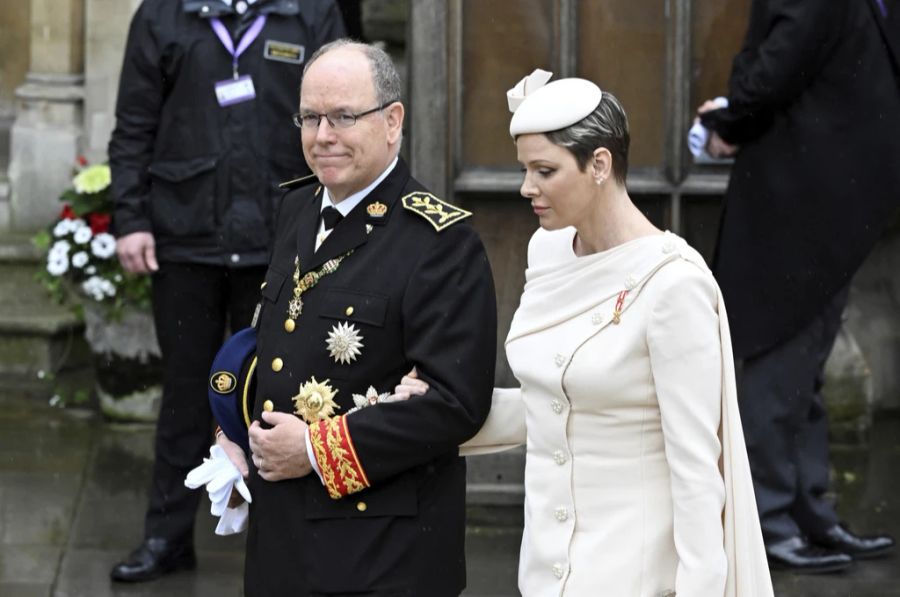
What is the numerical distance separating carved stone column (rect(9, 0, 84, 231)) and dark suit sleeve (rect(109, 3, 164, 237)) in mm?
2355

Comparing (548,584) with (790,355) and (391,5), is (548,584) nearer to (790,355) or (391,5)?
(790,355)

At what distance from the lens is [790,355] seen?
248 inches

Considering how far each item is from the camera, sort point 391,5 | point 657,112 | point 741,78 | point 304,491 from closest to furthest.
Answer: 1. point 304,491
2. point 741,78
3. point 657,112
4. point 391,5

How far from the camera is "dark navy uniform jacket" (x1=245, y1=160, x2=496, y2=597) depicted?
4000mm

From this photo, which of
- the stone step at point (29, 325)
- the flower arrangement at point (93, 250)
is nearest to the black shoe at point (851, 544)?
the flower arrangement at point (93, 250)

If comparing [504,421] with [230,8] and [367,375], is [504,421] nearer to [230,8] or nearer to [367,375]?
[367,375]

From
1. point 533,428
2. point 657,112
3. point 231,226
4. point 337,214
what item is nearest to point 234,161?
point 231,226

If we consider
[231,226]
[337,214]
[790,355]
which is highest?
[337,214]

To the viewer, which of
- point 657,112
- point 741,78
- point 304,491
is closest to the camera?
point 304,491

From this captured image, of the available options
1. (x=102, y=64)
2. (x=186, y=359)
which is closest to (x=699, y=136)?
(x=186, y=359)

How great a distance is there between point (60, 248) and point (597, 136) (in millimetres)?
4377

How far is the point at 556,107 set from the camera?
148 inches

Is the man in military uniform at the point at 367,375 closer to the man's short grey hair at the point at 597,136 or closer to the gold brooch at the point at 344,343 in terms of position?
the gold brooch at the point at 344,343

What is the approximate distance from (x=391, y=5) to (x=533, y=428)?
183 inches
